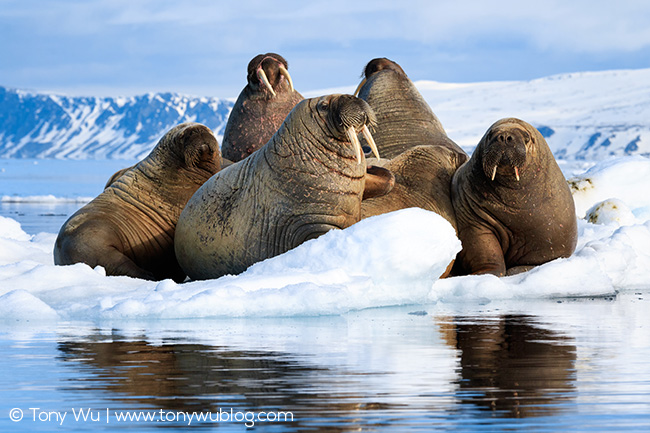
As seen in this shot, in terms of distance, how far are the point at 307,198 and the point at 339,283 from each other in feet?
4.34

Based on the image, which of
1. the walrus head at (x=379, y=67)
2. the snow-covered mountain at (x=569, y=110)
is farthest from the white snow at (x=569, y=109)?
the walrus head at (x=379, y=67)

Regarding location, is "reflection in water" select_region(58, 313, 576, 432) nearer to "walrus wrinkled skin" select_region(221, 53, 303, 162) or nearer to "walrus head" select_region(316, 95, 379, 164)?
"walrus head" select_region(316, 95, 379, 164)

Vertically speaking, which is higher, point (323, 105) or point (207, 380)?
point (323, 105)

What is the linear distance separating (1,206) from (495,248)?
64.9ft

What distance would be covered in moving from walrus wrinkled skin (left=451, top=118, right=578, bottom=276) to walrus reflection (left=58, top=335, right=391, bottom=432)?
12.8 ft

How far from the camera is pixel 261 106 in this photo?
1026 cm

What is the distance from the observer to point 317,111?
7707mm

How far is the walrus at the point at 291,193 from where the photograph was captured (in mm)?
7559

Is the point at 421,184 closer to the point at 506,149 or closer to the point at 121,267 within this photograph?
the point at 506,149

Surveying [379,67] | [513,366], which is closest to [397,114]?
[379,67]

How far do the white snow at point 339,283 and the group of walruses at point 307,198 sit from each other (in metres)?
0.63

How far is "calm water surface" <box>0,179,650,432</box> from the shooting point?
3.41m

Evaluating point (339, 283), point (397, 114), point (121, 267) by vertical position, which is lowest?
point (339, 283)

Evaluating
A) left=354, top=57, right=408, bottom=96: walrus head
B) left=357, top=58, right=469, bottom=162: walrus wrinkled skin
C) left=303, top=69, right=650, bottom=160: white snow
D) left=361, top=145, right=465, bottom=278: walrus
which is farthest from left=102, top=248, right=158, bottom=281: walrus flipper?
left=303, top=69, right=650, bottom=160: white snow
